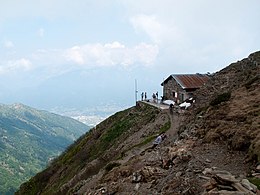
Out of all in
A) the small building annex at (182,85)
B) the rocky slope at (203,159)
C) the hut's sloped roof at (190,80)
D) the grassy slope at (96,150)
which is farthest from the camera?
the hut's sloped roof at (190,80)

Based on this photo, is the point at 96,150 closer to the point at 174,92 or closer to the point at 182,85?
the point at 182,85

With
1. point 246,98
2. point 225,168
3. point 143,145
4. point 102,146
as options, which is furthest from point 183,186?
point 102,146

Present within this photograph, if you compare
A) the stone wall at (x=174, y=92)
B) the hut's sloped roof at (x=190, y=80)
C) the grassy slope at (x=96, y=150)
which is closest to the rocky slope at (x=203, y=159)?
the grassy slope at (x=96, y=150)

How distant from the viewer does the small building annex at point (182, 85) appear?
57.9 m

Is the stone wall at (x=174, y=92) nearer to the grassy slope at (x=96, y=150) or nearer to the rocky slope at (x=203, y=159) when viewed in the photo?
the grassy slope at (x=96, y=150)

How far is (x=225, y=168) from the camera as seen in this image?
65.1ft

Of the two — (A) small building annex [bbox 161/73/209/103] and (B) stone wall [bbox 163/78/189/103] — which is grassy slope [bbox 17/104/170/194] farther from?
(A) small building annex [bbox 161/73/209/103]

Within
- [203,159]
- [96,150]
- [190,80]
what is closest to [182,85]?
[190,80]

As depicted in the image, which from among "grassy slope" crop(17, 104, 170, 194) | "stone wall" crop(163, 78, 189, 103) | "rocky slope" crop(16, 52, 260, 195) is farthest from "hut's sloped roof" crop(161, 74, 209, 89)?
"rocky slope" crop(16, 52, 260, 195)

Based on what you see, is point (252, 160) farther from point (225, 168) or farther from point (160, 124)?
point (160, 124)

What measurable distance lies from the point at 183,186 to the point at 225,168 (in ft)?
10.5

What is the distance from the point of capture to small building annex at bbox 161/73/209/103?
57.9 meters

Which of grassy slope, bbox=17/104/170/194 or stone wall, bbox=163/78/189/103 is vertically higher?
stone wall, bbox=163/78/189/103

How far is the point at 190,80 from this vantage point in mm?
60469
